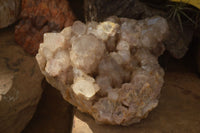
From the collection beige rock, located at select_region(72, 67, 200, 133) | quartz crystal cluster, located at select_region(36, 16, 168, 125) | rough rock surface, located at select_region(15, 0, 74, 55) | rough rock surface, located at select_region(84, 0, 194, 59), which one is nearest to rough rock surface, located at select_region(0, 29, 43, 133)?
rough rock surface, located at select_region(15, 0, 74, 55)

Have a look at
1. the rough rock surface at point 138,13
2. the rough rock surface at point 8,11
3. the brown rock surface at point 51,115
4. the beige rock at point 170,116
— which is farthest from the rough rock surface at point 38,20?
the beige rock at point 170,116

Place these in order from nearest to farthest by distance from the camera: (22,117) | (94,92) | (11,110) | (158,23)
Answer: (94,92)
(158,23)
(11,110)
(22,117)

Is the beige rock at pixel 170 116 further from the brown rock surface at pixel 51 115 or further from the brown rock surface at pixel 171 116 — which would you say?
the brown rock surface at pixel 51 115

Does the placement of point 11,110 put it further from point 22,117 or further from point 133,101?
point 133,101

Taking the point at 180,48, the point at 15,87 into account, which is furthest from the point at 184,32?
the point at 15,87

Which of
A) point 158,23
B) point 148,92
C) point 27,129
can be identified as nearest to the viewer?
point 148,92

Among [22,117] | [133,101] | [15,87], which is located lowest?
[22,117]

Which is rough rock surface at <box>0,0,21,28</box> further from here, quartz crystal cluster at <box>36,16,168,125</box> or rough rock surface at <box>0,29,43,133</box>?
quartz crystal cluster at <box>36,16,168,125</box>

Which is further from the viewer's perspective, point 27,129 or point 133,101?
point 27,129
